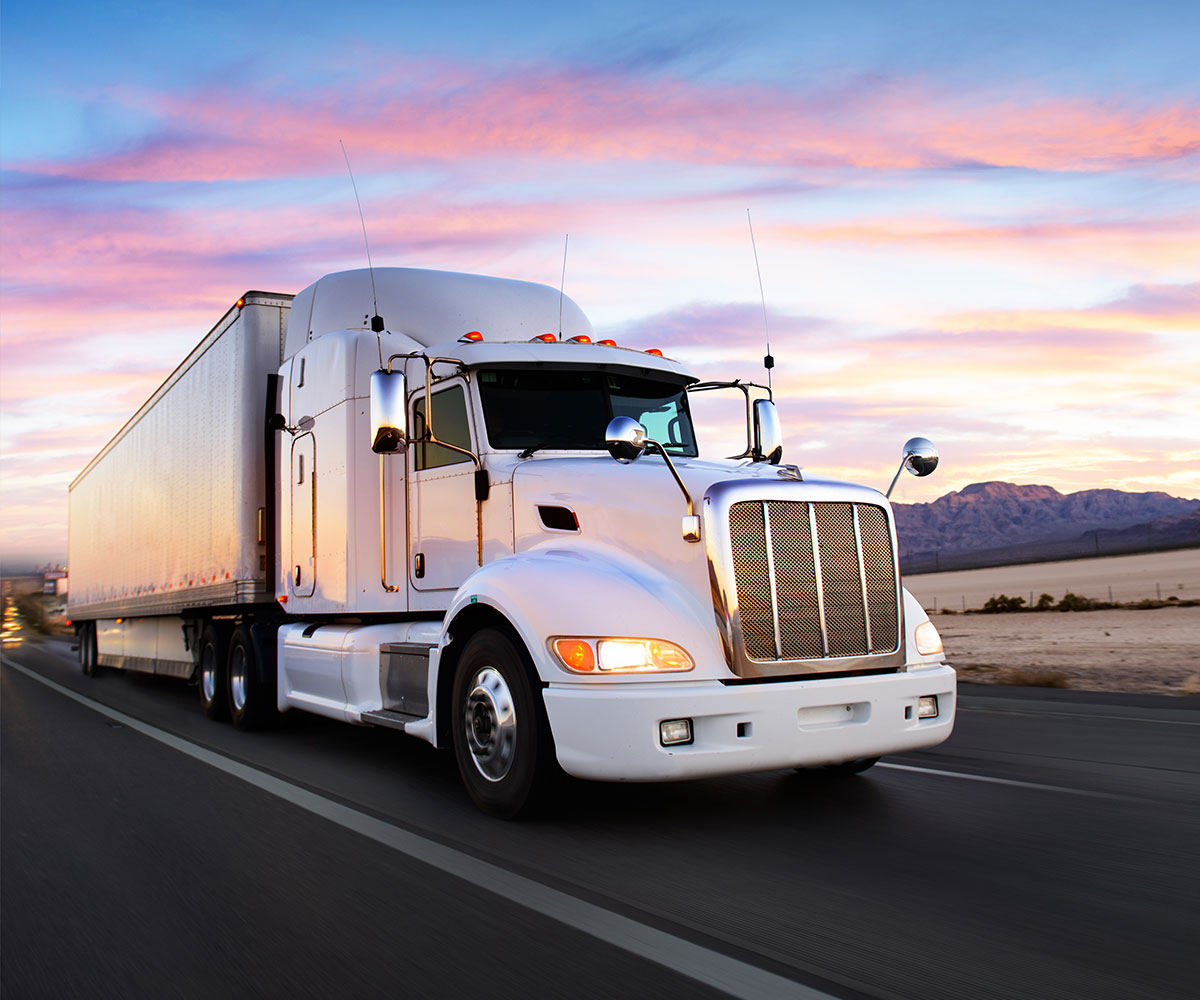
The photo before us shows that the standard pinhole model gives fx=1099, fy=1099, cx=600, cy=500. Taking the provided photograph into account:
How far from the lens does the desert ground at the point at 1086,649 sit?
15.8 meters

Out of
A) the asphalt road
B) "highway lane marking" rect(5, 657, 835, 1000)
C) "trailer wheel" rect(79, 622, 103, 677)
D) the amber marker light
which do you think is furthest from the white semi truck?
"trailer wheel" rect(79, 622, 103, 677)

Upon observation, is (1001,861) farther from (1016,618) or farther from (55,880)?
(1016,618)

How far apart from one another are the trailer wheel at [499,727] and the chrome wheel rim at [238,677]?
4.74 m

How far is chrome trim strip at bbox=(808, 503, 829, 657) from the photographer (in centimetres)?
587

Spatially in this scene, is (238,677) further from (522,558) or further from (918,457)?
(918,457)

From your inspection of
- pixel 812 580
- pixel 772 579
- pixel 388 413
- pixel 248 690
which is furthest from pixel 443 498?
pixel 248 690

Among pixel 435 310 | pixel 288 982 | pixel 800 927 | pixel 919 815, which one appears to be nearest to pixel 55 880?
pixel 288 982

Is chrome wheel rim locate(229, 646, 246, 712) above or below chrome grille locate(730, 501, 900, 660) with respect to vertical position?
below

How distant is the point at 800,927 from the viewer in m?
3.99

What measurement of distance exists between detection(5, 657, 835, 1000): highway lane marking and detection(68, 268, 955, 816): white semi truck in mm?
654

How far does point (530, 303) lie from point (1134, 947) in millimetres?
7003

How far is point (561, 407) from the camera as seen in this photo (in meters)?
7.41

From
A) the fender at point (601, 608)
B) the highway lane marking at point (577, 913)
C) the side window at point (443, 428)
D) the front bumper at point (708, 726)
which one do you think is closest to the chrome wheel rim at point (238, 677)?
the highway lane marking at point (577, 913)

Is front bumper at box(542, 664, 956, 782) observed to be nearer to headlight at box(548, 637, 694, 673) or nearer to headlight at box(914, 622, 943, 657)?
headlight at box(548, 637, 694, 673)
